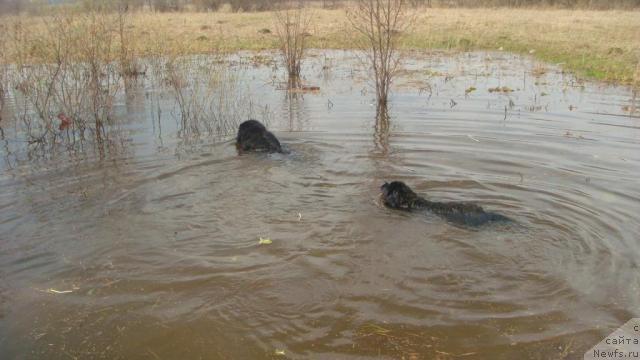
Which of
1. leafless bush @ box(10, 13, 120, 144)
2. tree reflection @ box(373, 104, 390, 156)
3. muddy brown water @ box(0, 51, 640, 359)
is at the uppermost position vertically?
leafless bush @ box(10, 13, 120, 144)

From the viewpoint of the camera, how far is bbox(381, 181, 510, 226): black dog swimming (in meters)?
5.59

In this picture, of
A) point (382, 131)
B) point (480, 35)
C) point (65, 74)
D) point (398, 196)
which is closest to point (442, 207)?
point (398, 196)

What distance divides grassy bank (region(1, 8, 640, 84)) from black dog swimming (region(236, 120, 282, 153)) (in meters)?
8.26

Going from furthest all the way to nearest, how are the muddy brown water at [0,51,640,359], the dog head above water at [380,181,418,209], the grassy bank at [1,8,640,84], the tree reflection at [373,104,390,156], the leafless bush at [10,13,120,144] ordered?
the grassy bank at [1,8,640,84], the leafless bush at [10,13,120,144], the tree reflection at [373,104,390,156], the dog head above water at [380,181,418,209], the muddy brown water at [0,51,640,359]

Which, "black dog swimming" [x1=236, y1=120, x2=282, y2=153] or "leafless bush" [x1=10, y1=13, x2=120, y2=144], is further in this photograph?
"leafless bush" [x1=10, y1=13, x2=120, y2=144]

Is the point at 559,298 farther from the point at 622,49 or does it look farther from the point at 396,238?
the point at 622,49

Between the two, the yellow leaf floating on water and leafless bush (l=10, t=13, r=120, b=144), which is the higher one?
leafless bush (l=10, t=13, r=120, b=144)

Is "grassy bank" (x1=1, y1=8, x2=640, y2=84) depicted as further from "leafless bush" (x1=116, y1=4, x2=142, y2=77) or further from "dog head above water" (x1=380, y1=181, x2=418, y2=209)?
"dog head above water" (x1=380, y1=181, x2=418, y2=209)

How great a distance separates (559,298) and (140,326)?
3464 millimetres

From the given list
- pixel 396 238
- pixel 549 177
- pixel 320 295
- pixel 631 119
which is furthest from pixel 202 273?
pixel 631 119

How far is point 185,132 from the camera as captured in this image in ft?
33.0

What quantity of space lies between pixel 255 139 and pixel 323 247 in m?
3.67

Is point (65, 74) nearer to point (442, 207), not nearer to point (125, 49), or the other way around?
point (125, 49)

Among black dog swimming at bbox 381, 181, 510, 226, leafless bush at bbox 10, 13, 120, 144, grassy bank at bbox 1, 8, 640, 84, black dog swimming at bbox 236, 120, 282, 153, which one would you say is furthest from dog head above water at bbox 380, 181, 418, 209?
grassy bank at bbox 1, 8, 640, 84
